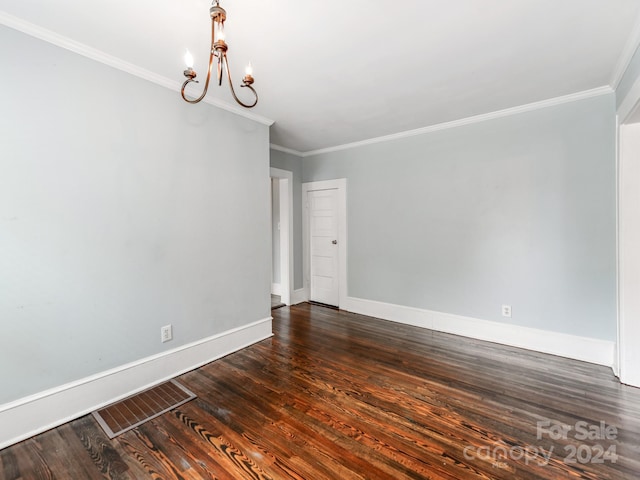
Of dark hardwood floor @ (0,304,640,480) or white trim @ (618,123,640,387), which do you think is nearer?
dark hardwood floor @ (0,304,640,480)

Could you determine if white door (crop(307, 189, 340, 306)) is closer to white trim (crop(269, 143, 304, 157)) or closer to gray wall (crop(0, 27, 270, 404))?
white trim (crop(269, 143, 304, 157))

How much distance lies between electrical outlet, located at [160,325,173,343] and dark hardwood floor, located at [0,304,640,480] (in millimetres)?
381

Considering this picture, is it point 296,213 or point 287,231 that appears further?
point 296,213

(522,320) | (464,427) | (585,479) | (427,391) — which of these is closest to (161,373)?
(427,391)

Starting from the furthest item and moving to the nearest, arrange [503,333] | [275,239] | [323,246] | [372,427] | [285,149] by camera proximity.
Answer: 1. [275,239]
2. [323,246]
3. [285,149]
4. [503,333]
5. [372,427]

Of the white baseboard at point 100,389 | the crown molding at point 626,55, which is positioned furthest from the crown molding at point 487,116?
the white baseboard at point 100,389

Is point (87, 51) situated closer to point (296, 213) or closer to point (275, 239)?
point (296, 213)

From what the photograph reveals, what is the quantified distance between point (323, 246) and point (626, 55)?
3.73 meters

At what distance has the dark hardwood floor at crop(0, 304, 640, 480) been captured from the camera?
1.59 m


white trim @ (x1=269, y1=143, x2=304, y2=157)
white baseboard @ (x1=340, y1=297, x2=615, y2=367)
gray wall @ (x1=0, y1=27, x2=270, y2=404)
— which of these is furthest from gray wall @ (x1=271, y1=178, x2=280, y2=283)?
gray wall @ (x1=0, y1=27, x2=270, y2=404)

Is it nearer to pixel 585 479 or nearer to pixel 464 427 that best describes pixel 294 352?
pixel 464 427

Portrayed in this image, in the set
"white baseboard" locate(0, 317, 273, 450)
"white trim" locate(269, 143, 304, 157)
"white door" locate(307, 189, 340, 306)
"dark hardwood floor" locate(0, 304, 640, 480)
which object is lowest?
"dark hardwood floor" locate(0, 304, 640, 480)

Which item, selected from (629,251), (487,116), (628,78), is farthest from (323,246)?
(628,78)

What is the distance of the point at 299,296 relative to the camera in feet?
16.0
